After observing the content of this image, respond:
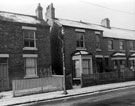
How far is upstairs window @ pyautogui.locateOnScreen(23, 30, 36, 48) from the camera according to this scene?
1717cm

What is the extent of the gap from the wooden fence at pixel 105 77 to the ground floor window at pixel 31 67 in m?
5.15

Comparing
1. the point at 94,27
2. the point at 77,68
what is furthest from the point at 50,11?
the point at 77,68

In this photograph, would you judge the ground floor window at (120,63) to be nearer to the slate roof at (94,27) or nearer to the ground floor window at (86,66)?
the slate roof at (94,27)

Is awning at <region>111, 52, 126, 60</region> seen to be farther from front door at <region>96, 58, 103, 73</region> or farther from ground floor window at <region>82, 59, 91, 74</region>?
ground floor window at <region>82, 59, 91, 74</region>

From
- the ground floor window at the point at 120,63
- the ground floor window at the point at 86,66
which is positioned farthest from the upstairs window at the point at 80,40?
the ground floor window at the point at 120,63

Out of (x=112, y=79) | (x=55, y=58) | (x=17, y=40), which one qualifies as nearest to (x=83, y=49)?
(x=55, y=58)

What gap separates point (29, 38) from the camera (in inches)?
682

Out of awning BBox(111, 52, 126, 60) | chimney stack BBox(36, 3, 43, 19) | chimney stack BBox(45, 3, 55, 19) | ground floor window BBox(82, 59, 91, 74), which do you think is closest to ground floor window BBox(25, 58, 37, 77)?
ground floor window BBox(82, 59, 91, 74)

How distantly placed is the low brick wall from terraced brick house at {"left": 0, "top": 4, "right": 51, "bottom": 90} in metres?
3.13

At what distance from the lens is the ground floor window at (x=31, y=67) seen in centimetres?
1694

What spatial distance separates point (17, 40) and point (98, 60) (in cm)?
1131

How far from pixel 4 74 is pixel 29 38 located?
4437mm

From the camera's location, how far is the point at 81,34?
21172mm

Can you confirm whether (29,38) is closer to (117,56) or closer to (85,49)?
(85,49)
